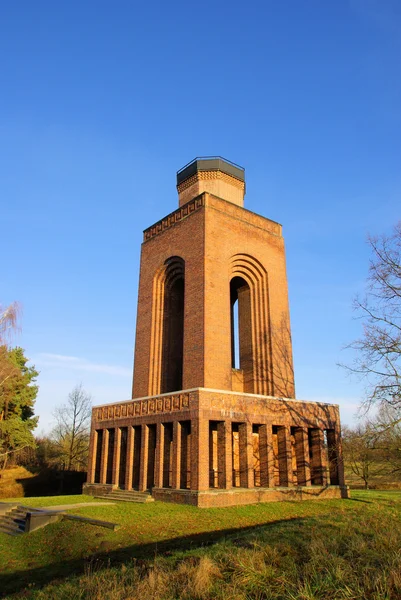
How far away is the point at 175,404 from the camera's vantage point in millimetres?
19078

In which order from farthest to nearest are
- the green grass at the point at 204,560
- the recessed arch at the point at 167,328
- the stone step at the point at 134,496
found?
the recessed arch at the point at 167,328
the stone step at the point at 134,496
the green grass at the point at 204,560

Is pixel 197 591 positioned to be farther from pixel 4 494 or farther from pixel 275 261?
pixel 4 494

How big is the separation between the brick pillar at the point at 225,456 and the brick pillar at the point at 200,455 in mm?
832

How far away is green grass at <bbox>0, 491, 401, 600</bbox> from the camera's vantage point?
5.27 m

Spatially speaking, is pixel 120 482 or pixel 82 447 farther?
pixel 82 447

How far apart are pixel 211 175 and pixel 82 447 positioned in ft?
85.9

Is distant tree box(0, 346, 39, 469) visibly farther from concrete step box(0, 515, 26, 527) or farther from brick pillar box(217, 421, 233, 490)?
brick pillar box(217, 421, 233, 490)

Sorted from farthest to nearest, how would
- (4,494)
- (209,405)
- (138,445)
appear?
(4,494), (138,445), (209,405)

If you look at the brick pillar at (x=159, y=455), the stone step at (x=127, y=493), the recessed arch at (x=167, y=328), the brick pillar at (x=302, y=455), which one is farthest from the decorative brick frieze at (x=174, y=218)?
the stone step at (x=127, y=493)

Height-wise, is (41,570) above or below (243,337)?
below

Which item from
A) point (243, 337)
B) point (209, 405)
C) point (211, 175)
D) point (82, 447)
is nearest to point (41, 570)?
point (209, 405)

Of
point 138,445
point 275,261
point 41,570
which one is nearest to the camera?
point 41,570

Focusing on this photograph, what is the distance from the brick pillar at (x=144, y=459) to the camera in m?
20.0

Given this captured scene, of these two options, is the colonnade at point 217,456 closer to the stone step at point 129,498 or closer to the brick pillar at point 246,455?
the brick pillar at point 246,455
